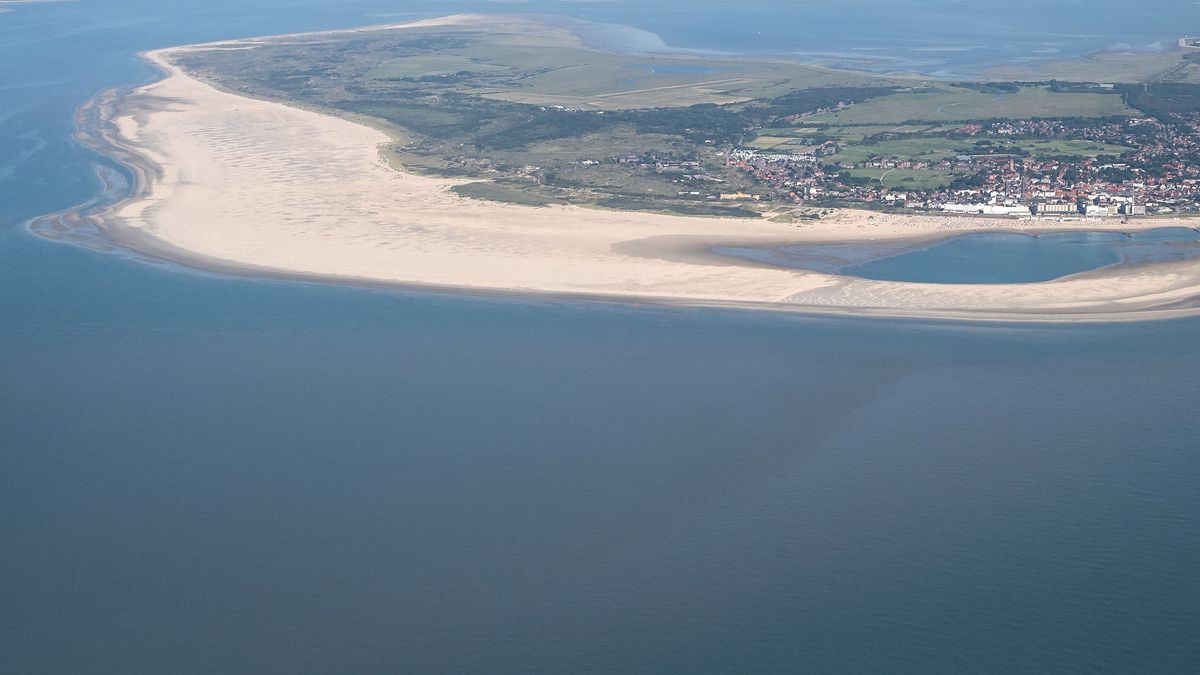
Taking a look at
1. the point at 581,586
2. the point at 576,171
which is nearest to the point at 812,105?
the point at 576,171

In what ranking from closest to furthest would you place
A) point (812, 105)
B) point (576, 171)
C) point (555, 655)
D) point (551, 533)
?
1. point (555, 655)
2. point (551, 533)
3. point (576, 171)
4. point (812, 105)

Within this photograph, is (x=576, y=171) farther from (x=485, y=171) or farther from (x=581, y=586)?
(x=581, y=586)

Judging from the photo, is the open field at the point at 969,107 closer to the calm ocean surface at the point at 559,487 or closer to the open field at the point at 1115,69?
the open field at the point at 1115,69

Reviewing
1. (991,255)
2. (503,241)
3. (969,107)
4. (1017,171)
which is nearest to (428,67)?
(969,107)

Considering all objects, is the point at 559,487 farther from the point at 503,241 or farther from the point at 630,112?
the point at 630,112

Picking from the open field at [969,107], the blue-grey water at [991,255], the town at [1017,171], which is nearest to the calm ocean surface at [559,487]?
the blue-grey water at [991,255]

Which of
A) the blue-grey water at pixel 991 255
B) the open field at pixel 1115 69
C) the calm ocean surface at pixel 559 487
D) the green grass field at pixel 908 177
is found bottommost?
the calm ocean surface at pixel 559 487
